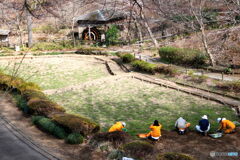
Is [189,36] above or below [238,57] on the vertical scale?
above

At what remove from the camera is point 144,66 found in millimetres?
21438

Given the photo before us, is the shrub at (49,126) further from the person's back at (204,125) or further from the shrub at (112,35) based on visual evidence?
the shrub at (112,35)

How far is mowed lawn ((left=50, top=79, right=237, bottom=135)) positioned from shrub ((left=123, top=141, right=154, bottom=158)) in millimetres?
2579


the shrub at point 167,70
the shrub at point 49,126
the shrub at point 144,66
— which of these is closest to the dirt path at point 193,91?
the shrub at point 144,66

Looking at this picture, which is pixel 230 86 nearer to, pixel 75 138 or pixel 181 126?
pixel 181 126

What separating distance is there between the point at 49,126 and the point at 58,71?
555 inches

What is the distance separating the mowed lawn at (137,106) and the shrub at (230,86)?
2.03 metres

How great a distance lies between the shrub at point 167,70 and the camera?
1938cm

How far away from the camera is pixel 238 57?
67.8 feet

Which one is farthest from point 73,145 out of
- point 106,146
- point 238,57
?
point 238,57

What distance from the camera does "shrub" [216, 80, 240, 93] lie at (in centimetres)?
1498

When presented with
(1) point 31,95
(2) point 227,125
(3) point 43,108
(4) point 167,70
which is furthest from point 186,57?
(3) point 43,108

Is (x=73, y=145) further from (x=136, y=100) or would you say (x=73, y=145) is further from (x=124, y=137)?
Result: (x=136, y=100)

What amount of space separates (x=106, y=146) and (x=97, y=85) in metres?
10.5
